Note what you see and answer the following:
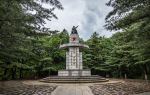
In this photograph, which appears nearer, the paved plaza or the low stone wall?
the paved plaza

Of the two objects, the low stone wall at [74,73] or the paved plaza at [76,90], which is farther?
the low stone wall at [74,73]

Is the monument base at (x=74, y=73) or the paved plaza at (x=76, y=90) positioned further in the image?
the monument base at (x=74, y=73)

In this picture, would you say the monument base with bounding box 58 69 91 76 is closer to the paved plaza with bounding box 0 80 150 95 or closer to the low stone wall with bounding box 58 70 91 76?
the low stone wall with bounding box 58 70 91 76

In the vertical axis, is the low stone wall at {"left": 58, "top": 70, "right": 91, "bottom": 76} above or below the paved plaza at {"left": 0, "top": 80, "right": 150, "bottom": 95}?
above

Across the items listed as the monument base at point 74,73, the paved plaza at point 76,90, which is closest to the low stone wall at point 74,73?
the monument base at point 74,73

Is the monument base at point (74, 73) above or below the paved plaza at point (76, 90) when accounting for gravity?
above

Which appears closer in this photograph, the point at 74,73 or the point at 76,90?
the point at 76,90

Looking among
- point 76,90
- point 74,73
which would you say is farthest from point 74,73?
point 76,90

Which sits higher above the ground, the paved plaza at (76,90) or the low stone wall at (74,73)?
the low stone wall at (74,73)

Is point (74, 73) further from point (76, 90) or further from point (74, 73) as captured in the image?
point (76, 90)

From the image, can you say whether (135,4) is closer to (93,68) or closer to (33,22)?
(33,22)

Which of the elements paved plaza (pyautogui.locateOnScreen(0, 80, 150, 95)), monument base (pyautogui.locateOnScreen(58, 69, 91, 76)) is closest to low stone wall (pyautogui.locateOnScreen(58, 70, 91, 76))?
monument base (pyautogui.locateOnScreen(58, 69, 91, 76))

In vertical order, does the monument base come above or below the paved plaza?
above

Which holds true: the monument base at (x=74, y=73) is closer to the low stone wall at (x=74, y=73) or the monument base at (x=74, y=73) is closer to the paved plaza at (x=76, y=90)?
the low stone wall at (x=74, y=73)
